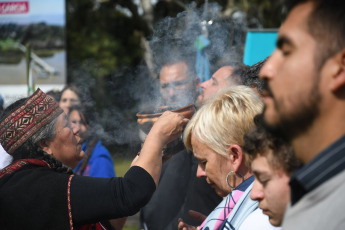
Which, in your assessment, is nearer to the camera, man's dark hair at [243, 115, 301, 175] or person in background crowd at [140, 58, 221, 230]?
man's dark hair at [243, 115, 301, 175]

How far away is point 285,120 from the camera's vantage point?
3.74 feet

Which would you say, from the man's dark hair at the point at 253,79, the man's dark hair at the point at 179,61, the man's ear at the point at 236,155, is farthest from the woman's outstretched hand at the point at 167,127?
the man's dark hair at the point at 179,61

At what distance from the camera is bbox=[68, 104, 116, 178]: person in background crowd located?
13.4ft

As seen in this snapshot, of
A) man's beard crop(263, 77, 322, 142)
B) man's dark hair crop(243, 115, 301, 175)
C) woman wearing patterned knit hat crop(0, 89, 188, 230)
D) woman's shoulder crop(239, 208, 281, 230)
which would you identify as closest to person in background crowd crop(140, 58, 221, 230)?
woman wearing patterned knit hat crop(0, 89, 188, 230)

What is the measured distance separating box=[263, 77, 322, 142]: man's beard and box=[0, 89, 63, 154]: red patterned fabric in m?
1.54

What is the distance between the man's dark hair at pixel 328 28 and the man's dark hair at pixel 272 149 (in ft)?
1.45

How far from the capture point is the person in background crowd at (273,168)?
1.47 meters

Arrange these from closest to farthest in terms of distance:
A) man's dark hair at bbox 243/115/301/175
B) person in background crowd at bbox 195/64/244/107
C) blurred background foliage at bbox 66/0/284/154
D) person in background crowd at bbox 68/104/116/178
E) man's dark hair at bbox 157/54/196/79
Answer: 1. man's dark hair at bbox 243/115/301/175
2. person in background crowd at bbox 195/64/244/107
3. man's dark hair at bbox 157/54/196/79
4. person in background crowd at bbox 68/104/116/178
5. blurred background foliage at bbox 66/0/284/154

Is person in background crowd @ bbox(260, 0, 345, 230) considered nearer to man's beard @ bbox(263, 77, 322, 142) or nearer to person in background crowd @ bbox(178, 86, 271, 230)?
man's beard @ bbox(263, 77, 322, 142)

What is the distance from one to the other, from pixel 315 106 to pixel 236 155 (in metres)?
1.14

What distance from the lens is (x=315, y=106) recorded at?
1.10m

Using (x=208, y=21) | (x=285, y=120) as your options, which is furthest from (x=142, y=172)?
(x=208, y=21)

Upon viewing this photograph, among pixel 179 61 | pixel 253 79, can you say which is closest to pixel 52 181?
pixel 253 79

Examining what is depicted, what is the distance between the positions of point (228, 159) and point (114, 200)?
0.58m
